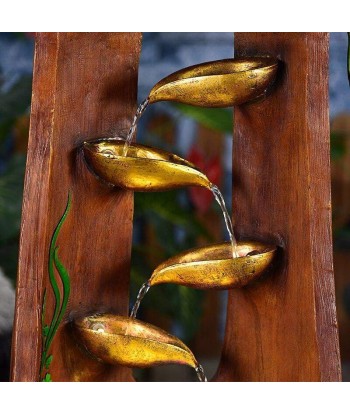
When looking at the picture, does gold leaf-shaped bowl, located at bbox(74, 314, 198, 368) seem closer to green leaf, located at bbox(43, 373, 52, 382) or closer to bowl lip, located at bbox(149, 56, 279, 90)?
green leaf, located at bbox(43, 373, 52, 382)

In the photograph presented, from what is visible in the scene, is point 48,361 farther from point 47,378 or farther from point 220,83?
point 220,83

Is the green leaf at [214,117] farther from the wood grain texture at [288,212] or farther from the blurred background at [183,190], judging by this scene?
the wood grain texture at [288,212]

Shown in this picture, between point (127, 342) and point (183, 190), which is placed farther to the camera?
point (183, 190)

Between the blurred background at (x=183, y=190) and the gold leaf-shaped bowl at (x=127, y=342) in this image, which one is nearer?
the gold leaf-shaped bowl at (x=127, y=342)

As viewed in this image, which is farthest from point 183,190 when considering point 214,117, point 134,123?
point 134,123

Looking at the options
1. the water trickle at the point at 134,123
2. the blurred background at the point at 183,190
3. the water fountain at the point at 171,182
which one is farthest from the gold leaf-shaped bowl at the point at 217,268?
the blurred background at the point at 183,190
